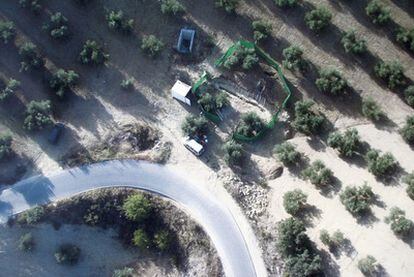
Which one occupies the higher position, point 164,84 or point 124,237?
point 164,84

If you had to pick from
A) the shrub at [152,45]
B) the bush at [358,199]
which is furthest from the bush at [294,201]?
the shrub at [152,45]

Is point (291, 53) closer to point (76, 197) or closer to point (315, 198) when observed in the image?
point (315, 198)

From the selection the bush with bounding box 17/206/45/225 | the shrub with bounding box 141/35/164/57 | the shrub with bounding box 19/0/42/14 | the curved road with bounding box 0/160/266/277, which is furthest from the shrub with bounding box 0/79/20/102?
the shrub with bounding box 141/35/164/57

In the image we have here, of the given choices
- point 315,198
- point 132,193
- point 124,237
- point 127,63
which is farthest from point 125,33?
point 315,198

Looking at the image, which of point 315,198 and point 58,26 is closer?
point 315,198

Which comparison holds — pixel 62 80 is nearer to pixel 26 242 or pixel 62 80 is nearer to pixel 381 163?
pixel 26 242

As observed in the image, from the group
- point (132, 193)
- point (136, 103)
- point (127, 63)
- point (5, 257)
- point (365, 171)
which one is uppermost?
point (127, 63)
